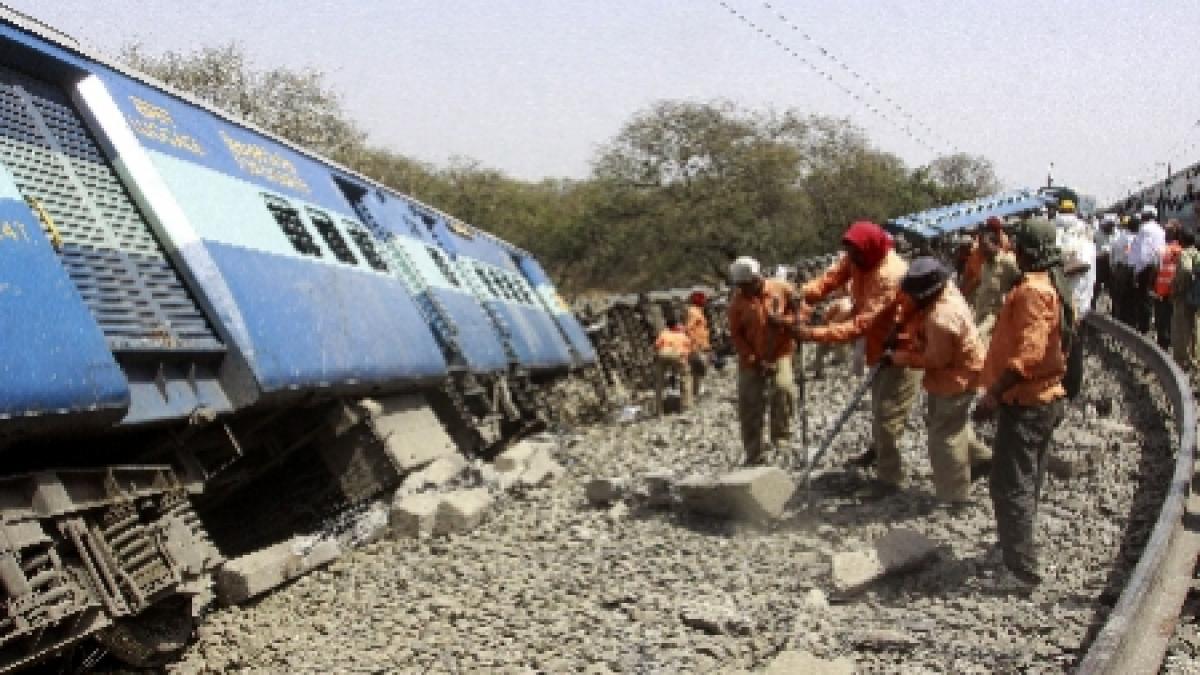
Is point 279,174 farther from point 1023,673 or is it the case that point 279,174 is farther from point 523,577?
point 1023,673

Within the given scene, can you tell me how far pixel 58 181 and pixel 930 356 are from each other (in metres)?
5.13

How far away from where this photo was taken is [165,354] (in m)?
5.92

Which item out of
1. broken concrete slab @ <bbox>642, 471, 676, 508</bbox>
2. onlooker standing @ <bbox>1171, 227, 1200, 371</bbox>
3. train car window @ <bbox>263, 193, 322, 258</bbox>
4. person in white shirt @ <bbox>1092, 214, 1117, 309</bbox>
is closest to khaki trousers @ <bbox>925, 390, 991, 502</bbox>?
broken concrete slab @ <bbox>642, 471, 676, 508</bbox>

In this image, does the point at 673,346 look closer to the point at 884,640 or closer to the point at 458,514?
the point at 458,514

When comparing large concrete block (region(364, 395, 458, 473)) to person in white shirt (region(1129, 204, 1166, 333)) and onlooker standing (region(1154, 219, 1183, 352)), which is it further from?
person in white shirt (region(1129, 204, 1166, 333))

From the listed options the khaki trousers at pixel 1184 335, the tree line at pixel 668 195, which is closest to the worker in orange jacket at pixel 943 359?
the khaki trousers at pixel 1184 335

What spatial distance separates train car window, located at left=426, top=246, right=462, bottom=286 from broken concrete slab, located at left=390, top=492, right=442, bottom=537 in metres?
5.19

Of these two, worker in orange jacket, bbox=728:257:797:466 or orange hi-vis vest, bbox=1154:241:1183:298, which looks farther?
orange hi-vis vest, bbox=1154:241:1183:298

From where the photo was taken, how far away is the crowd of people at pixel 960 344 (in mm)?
5598

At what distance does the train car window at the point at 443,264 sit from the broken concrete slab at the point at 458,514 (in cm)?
521

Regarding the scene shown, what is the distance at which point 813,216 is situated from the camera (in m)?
39.6

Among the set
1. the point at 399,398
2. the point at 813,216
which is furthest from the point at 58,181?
the point at 813,216

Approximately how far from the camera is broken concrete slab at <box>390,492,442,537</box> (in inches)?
298

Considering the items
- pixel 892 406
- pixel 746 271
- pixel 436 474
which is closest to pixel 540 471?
pixel 436 474
